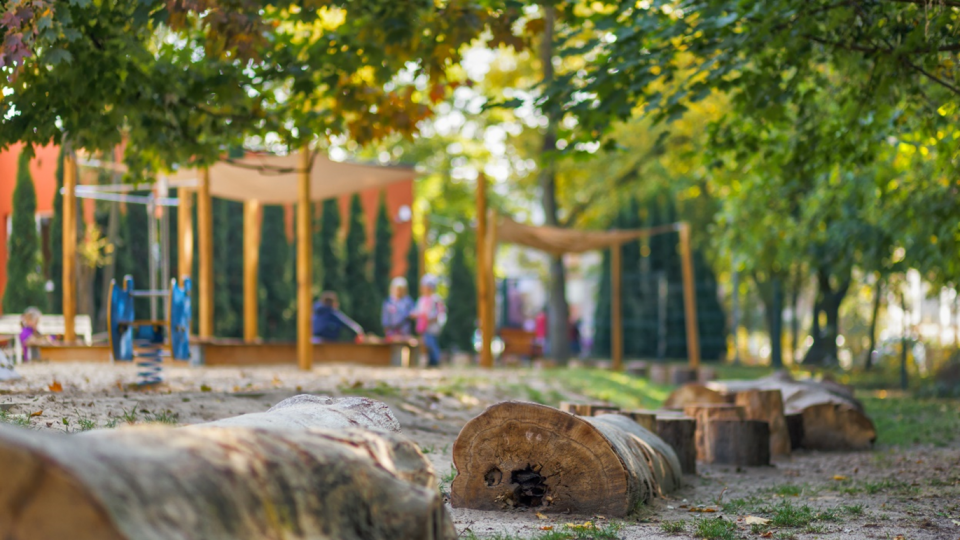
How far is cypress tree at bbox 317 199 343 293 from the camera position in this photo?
22.5 m

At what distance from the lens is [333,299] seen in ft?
51.9

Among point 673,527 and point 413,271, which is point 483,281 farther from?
point 673,527

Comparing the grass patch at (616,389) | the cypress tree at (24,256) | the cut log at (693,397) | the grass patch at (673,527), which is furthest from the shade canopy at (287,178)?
the grass patch at (673,527)

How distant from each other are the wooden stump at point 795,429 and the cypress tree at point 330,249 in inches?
559

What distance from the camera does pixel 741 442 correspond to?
836cm

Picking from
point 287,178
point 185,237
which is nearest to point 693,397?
point 287,178

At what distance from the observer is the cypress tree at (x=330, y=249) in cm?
2248

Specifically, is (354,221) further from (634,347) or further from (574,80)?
(574,80)

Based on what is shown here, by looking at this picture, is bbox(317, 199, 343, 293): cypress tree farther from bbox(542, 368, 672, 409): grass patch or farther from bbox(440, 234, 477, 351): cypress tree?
bbox(542, 368, 672, 409): grass patch

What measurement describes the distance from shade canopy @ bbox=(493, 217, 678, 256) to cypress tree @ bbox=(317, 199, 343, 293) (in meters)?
6.67

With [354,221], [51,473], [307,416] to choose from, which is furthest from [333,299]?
[51,473]

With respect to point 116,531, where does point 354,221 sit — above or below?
above

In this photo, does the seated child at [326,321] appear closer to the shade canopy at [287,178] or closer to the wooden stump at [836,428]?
the shade canopy at [287,178]

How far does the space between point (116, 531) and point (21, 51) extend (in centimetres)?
437
